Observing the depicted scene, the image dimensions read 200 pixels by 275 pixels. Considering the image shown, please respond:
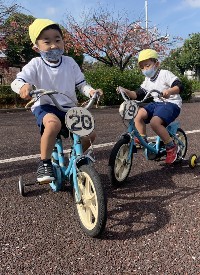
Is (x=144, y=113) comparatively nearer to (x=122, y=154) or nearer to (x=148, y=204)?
(x=122, y=154)

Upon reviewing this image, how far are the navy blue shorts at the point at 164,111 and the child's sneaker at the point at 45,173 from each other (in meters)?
1.54

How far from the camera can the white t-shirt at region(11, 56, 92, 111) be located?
256cm

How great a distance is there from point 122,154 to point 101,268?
1470 mm

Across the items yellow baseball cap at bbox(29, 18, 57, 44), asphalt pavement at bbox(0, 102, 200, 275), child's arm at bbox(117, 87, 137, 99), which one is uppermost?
yellow baseball cap at bbox(29, 18, 57, 44)

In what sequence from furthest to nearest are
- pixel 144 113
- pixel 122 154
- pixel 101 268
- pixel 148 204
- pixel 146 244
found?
pixel 144 113
pixel 122 154
pixel 148 204
pixel 146 244
pixel 101 268

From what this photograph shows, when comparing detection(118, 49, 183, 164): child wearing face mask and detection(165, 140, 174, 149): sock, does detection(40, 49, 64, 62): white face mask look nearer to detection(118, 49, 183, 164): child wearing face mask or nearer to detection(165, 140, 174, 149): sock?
detection(118, 49, 183, 164): child wearing face mask

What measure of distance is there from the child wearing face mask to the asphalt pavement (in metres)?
0.42

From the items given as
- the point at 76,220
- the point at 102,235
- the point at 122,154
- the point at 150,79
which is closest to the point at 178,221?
the point at 102,235

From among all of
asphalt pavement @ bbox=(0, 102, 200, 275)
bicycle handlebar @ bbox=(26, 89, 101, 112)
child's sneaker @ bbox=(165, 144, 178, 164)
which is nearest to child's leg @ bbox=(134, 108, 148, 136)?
child's sneaker @ bbox=(165, 144, 178, 164)

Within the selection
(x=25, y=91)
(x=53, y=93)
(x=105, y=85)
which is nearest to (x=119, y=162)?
(x=53, y=93)

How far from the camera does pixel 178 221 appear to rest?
2.27 metres

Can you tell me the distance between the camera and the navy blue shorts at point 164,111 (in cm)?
341

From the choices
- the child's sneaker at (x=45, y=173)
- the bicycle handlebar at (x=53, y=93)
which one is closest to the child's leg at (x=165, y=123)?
the bicycle handlebar at (x=53, y=93)

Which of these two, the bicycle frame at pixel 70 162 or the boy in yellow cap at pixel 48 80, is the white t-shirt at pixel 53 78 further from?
the bicycle frame at pixel 70 162
